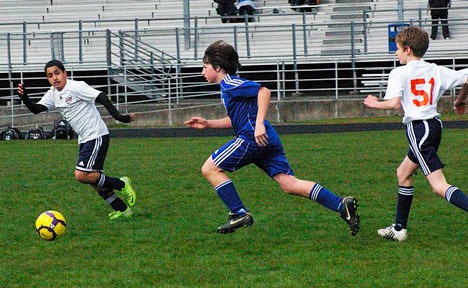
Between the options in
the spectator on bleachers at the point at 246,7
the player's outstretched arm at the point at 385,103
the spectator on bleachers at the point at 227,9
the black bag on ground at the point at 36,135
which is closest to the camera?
the player's outstretched arm at the point at 385,103

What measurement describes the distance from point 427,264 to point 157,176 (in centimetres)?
724

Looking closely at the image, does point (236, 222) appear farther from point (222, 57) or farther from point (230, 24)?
point (230, 24)

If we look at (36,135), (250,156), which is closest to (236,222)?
(250,156)

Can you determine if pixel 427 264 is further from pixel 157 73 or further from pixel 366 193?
pixel 157 73

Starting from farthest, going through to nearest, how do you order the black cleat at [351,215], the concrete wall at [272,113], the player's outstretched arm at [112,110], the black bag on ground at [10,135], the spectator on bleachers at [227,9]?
the spectator on bleachers at [227,9], the concrete wall at [272,113], the black bag on ground at [10,135], the player's outstretched arm at [112,110], the black cleat at [351,215]

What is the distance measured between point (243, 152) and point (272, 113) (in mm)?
18552

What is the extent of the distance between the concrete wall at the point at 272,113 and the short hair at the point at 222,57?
18.3 metres

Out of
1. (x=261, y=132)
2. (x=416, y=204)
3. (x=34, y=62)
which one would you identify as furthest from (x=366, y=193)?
(x=34, y=62)

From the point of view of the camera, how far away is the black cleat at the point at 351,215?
331 inches

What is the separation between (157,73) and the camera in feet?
96.6

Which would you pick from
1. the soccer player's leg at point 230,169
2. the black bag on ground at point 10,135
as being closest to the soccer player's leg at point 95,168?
the soccer player's leg at point 230,169

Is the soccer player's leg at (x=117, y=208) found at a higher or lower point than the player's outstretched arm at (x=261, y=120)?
lower

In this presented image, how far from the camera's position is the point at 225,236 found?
9.02 m

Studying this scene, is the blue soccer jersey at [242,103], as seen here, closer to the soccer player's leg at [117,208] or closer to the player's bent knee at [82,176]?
the soccer player's leg at [117,208]
